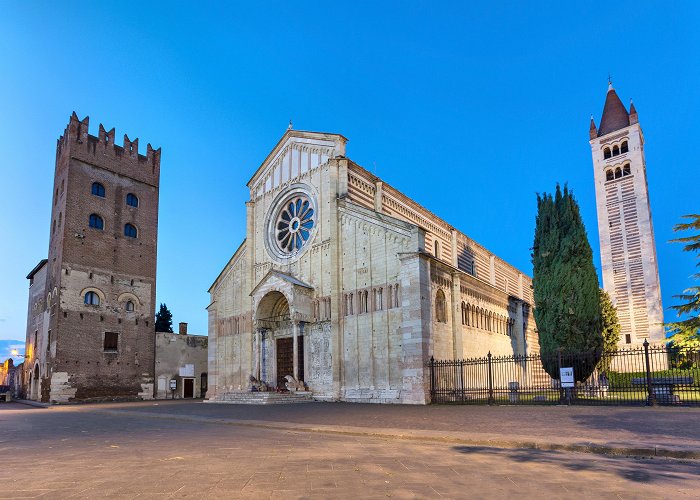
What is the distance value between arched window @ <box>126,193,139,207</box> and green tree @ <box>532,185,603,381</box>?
103 feet

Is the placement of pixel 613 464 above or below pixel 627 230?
below

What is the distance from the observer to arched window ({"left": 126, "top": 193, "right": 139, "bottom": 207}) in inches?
1623

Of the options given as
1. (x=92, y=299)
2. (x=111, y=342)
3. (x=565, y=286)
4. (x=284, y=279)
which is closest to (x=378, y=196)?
(x=284, y=279)

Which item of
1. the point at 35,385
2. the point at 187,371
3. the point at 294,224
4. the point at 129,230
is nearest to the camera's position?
the point at 294,224

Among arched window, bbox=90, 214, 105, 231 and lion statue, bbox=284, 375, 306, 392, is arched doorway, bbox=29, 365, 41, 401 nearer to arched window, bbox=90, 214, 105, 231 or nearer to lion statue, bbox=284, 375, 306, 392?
arched window, bbox=90, 214, 105, 231

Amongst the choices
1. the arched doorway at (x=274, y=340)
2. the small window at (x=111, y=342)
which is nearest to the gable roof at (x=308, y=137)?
the arched doorway at (x=274, y=340)

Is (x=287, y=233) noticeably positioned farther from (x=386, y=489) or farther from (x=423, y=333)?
(x=386, y=489)

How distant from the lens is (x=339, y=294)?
2669 cm

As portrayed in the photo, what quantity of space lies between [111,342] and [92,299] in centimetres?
343

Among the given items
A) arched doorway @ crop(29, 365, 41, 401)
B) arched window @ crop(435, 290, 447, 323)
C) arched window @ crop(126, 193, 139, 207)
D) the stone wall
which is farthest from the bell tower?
arched doorway @ crop(29, 365, 41, 401)

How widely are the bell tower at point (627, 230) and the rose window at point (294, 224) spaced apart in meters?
32.4

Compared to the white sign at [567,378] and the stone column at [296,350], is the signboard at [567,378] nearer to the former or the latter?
the white sign at [567,378]

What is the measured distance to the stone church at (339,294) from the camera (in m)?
24.0

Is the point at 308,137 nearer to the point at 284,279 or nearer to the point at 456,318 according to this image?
the point at 284,279
